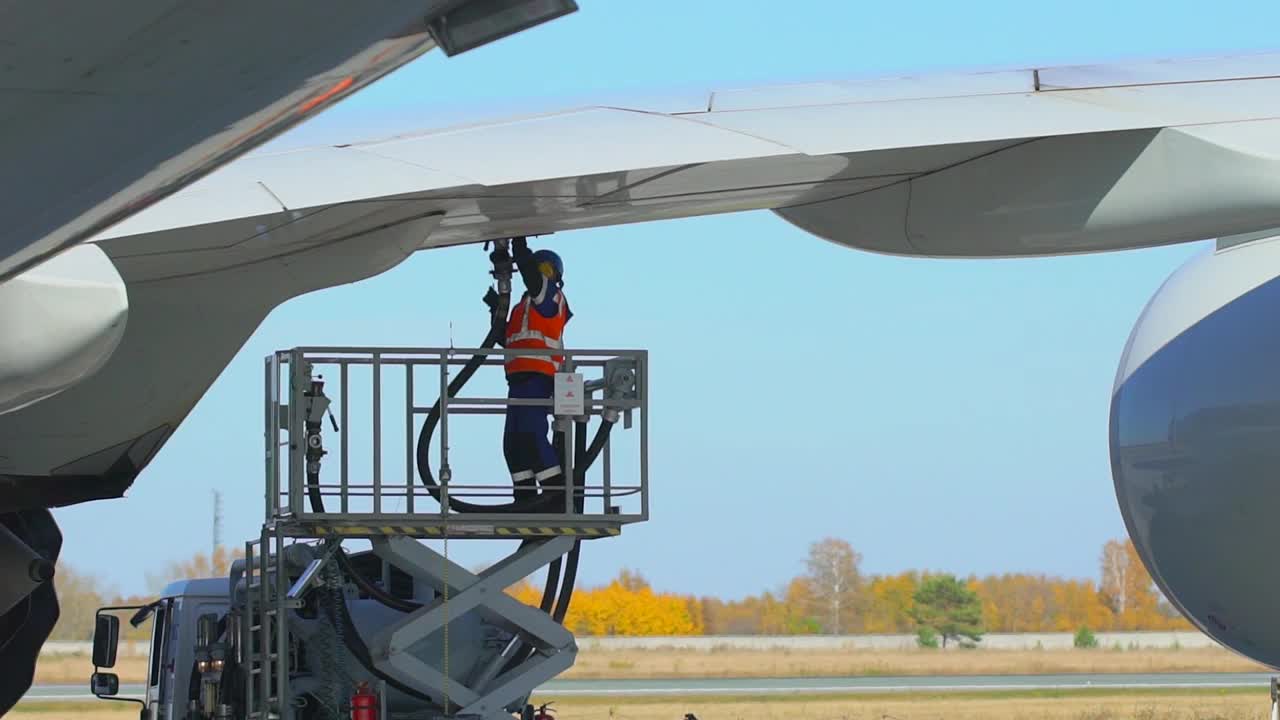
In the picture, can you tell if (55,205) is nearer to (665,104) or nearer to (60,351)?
(60,351)

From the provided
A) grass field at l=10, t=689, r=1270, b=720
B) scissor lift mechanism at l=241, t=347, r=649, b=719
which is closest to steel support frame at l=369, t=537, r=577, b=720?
scissor lift mechanism at l=241, t=347, r=649, b=719

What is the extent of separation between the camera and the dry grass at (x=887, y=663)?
45719 mm

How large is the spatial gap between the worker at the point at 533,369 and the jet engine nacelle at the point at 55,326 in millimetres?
6682

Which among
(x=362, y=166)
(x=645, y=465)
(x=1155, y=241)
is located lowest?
(x=645, y=465)

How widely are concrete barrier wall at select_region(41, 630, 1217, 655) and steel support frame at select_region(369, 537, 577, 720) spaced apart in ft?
149

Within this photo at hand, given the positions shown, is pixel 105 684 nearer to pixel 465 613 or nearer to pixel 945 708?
pixel 465 613

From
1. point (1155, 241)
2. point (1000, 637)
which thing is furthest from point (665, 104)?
point (1000, 637)

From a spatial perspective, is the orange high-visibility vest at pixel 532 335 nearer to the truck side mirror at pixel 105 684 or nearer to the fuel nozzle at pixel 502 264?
the fuel nozzle at pixel 502 264

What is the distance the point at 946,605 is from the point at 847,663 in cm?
1884

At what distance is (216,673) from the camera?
39.1 feet

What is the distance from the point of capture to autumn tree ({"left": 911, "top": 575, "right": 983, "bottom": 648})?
67.2 metres

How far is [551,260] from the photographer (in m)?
12.8

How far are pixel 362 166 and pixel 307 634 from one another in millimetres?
4494

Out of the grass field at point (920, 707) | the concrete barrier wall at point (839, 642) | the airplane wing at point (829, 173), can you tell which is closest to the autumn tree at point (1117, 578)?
the concrete barrier wall at point (839, 642)
